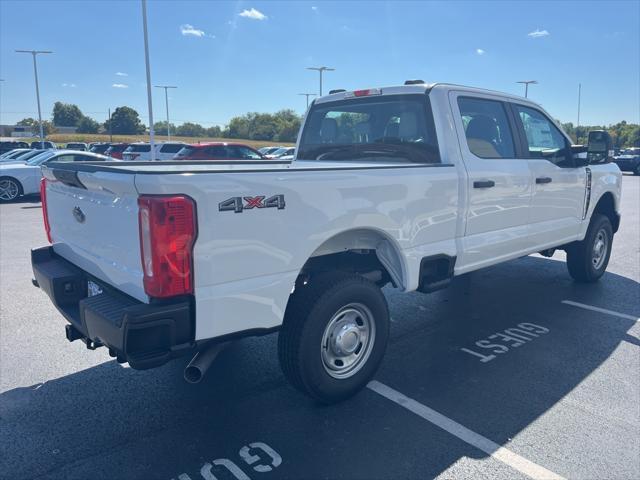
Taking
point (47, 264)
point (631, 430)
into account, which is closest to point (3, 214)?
point (47, 264)

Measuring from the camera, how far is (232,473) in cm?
278

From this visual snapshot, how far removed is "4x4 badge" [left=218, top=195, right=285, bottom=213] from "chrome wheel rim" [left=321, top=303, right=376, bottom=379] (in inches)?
35.0

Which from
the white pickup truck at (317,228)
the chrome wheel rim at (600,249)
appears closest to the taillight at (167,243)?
the white pickup truck at (317,228)

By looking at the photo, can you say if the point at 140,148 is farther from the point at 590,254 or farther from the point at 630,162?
the point at 630,162

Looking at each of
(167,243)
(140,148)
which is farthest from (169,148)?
(167,243)

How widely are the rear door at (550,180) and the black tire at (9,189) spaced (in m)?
14.7

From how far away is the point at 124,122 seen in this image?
94.6 metres

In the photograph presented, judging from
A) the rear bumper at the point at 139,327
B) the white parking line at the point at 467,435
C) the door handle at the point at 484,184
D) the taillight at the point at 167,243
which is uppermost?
the door handle at the point at 484,184

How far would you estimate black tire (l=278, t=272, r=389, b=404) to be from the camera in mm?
3197

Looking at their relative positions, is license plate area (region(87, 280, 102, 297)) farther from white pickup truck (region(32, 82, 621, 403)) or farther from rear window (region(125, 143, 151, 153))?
rear window (region(125, 143, 151, 153))

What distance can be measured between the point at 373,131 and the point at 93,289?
2.71 metres

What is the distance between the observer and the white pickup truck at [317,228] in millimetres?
2627

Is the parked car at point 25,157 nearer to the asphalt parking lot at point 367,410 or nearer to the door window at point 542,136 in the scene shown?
the asphalt parking lot at point 367,410

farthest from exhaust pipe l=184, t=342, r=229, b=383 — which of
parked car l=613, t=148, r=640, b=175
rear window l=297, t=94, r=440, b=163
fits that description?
parked car l=613, t=148, r=640, b=175
